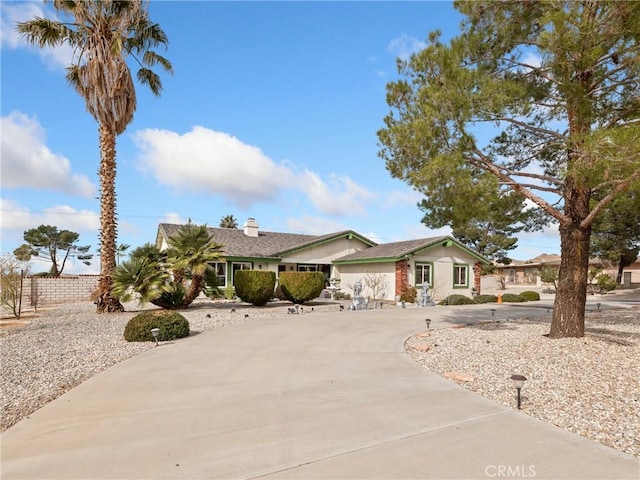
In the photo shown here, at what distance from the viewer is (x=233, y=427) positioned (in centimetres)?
467

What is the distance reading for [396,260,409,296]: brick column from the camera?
24078 mm

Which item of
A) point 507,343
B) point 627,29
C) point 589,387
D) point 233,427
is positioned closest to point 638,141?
point 627,29

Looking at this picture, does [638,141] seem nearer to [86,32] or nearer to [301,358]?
[301,358]

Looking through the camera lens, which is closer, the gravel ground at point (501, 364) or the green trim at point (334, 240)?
the gravel ground at point (501, 364)

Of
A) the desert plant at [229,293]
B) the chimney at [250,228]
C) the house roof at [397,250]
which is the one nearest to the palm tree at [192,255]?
the desert plant at [229,293]

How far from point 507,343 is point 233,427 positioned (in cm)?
790

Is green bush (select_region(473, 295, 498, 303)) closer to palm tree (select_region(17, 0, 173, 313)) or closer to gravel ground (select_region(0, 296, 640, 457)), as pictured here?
gravel ground (select_region(0, 296, 640, 457))

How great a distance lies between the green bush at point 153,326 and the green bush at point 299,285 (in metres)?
9.75

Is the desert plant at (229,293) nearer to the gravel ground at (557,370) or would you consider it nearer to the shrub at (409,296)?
the shrub at (409,296)

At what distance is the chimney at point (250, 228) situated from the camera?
3009cm

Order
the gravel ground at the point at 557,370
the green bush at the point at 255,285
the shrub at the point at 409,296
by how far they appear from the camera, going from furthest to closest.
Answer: the shrub at the point at 409,296 < the green bush at the point at 255,285 < the gravel ground at the point at 557,370

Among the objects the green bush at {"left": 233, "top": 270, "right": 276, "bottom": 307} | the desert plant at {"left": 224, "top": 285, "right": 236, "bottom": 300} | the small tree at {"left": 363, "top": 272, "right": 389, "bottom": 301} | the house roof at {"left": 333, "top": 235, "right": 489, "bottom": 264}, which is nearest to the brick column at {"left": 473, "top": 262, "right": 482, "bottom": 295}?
the house roof at {"left": 333, "top": 235, "right": 489, "bottom": 264}

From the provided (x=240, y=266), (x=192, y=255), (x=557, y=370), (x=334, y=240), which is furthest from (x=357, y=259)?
(x=557, y=370)

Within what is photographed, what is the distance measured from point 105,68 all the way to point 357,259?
1779 centimetres
